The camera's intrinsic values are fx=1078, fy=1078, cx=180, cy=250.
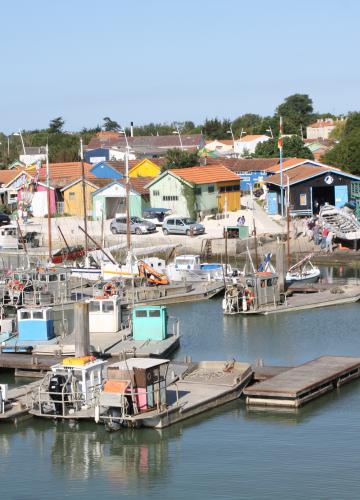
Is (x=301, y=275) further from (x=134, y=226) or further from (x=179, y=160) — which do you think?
(x=179, y=160)

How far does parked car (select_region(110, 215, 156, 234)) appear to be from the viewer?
199 feet

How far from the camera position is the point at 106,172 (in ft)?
242

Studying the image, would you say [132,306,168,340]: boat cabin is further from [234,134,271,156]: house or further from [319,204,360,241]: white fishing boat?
[234,134,271,156]: house

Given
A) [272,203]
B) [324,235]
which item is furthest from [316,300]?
[272,203]

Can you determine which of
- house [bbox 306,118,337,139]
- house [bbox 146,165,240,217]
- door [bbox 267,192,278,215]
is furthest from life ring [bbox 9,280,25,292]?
house [bbox 306,118,337,139]

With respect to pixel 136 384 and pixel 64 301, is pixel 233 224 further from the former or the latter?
pixel 136 384

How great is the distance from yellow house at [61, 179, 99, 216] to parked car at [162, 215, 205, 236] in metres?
8.82

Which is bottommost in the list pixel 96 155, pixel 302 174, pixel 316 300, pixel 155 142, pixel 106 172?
pixel 316 300

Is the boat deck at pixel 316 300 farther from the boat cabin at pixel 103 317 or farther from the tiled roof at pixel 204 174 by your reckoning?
the tiled roof at pixel 204 174

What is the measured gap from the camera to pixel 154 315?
106 ft

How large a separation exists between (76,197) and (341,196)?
54.3 feet

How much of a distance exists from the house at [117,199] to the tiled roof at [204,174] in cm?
258

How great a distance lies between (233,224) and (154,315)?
3081 centimetres

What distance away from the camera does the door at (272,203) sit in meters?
67.3
